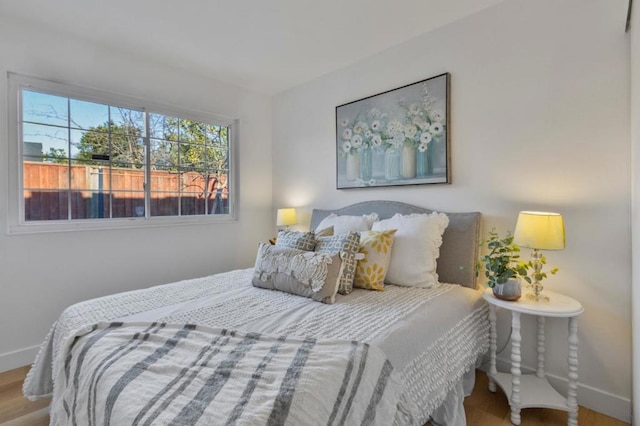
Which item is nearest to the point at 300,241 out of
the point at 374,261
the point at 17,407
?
the point at 374,261

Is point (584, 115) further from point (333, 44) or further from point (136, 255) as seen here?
point (136, 255)

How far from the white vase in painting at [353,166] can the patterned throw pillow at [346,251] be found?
1016mm

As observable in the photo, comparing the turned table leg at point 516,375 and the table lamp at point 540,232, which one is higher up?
the table lamp at point 540,232

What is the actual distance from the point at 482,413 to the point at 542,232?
1.05 m

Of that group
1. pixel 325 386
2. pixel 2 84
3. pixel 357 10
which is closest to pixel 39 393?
pixel 325 386

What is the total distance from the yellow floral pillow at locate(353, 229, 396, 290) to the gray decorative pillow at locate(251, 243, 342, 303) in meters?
0.25

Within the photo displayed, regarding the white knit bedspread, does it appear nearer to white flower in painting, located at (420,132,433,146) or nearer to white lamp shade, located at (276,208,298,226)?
white flower in painting, located at (420,132,433,146)

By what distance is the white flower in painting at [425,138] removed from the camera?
233 centimetres

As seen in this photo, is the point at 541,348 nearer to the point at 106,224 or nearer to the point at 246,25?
the point at 246,25

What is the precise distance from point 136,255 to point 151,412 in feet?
7.40

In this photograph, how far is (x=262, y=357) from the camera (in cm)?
108

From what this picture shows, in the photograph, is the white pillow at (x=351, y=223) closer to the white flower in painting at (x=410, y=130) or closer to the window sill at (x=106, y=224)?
the white flower in painting at (x=410, y=130)

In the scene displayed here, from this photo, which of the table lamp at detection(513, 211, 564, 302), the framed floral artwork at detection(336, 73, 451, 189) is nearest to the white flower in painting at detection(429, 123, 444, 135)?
the framed floral artwork at detection(336, 73, 451, 189)

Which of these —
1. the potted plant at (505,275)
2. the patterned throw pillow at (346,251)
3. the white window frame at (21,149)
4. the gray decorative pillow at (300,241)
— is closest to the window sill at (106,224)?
the white window frame at (21,149)
